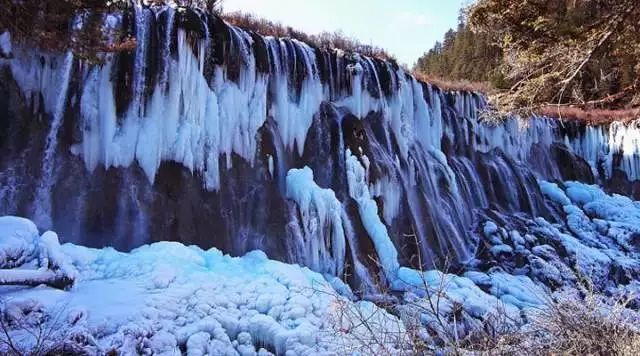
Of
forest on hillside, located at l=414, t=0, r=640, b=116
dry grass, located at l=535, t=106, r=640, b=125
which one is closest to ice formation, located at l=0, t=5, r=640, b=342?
forest on hillside, located at l=414, t=0, r=640, b=116

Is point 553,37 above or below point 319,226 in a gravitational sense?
above

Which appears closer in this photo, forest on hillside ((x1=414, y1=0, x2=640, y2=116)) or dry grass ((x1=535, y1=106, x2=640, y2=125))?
forest on hillside ((x1=414, y1=0, x2=640, y2=116))

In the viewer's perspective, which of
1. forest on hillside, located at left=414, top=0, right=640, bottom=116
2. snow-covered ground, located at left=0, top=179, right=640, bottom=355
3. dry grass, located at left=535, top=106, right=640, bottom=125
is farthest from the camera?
dry grass, located at left=535, top=106, right=640, bottom=125

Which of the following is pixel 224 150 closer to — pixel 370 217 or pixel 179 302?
pixel 370 217

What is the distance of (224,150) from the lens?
919cm

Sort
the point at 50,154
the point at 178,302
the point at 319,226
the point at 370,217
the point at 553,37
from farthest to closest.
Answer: the point at 370,217, the point at 319,226, the point at 50,154, the point at 553,37, the point at 178,302

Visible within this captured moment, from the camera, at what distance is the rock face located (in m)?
7.55

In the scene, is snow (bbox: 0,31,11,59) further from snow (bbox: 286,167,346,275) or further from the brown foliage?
the brown foliage

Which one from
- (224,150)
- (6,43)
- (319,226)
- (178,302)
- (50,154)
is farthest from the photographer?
(319,226)

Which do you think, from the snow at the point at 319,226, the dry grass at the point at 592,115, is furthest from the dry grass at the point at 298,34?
the dry grass at the point at 592,115

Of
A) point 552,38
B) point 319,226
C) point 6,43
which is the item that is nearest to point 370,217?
point 319,226

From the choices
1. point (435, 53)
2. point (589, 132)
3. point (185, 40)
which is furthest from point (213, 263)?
point (435, 53)

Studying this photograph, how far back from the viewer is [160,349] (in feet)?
17.2

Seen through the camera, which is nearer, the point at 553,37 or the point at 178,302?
the point at 178,302
